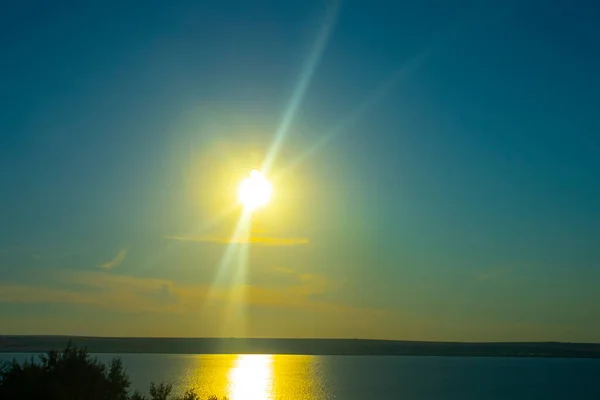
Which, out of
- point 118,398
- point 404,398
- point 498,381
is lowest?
point 118,398

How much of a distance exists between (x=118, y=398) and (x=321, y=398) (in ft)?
243

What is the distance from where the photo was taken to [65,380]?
24.6 metres

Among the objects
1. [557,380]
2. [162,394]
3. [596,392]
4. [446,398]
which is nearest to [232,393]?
[446,398]

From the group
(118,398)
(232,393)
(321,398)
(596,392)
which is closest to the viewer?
(118,398)

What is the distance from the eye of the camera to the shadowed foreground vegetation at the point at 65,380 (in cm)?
2250

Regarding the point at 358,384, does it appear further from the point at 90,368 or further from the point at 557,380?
the point at 90,368

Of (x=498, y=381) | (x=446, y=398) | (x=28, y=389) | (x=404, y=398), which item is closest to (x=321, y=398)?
(x=404, y=398)

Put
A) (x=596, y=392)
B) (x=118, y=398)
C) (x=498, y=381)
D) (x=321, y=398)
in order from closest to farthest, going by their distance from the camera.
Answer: (x=118, y=398), (x=321, y=398), (x=596, y=392), (x=498, y=381)

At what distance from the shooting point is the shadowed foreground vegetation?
22500 mm

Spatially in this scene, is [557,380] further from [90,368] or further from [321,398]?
[90,368]

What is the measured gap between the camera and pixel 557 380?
155 metres

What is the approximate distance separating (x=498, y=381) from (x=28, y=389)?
139422mm

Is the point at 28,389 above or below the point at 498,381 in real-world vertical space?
below

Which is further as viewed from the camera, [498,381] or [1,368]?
[498,381]
